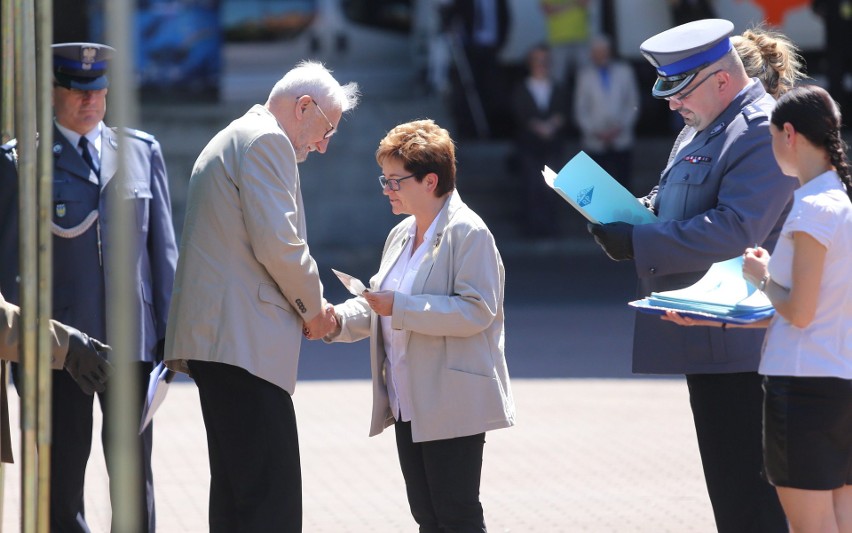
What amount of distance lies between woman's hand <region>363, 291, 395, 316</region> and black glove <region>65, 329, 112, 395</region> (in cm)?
86

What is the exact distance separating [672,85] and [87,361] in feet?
6.90

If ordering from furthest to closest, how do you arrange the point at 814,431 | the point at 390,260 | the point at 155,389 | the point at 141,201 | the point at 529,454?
the point at 529,454 < the point at 141,201 < the point at 390,260 < the point at 155,389 < the point at 814,431

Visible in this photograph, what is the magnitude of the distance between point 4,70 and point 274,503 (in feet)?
5.35

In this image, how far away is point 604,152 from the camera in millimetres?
15141

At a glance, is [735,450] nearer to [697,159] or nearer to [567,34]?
[697,159]

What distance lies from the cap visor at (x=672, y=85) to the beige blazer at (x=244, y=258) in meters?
1.24

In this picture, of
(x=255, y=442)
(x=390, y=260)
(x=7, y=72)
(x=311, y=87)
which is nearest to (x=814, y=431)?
(x=390, y=260)

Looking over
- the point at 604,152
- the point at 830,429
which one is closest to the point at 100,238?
the point at 830,429

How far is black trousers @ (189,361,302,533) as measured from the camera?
431 cm

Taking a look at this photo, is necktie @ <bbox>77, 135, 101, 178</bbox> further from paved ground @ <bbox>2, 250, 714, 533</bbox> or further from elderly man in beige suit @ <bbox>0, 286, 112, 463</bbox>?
paved ground @ <bbox>2, 250, 714, 533</bbox>

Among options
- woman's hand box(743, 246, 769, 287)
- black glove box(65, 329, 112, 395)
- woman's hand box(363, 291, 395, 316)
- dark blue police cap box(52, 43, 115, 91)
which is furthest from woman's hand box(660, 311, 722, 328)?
dark blue police cap box(52, 43, 115, 91)

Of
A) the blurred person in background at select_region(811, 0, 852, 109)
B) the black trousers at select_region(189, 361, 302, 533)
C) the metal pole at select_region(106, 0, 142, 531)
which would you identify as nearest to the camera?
the metal pole at select_region(106, 0, 142, 531)

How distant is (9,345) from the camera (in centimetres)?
399

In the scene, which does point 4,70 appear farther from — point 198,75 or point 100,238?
point 198,75
